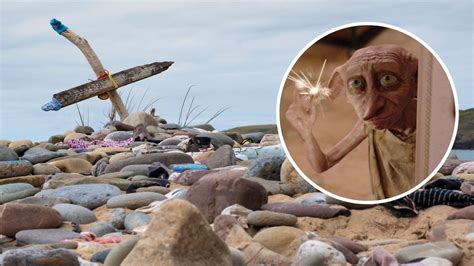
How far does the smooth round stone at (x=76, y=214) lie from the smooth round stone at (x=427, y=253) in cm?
249

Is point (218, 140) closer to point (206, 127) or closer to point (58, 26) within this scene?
point (206, 127)

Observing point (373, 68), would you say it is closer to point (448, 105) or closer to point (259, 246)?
point (448, 105)

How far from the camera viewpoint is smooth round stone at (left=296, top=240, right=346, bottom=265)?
427cm

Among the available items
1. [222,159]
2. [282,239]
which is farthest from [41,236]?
[222,159]

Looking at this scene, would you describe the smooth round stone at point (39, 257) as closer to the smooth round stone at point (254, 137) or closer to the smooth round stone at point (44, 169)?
the smooth round stone at point (44, 169)

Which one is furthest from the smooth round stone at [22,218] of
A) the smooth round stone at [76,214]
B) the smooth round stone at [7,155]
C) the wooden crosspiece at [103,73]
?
the wooden crosspiece at [103,73]

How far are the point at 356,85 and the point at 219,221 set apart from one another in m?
1.19

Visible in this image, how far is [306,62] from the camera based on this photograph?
4.93 m

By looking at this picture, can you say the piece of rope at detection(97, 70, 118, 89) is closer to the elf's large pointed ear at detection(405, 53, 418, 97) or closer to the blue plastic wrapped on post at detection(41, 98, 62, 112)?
the blue plastic wrapped on post at detection(41, 98, 62, 112)

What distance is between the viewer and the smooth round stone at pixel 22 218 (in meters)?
5.57

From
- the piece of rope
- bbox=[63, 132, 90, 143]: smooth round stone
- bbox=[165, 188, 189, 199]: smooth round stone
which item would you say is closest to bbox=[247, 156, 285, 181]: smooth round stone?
bbox=[165, 188, 189, 199]: smooth round stone

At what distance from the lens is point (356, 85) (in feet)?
15.7

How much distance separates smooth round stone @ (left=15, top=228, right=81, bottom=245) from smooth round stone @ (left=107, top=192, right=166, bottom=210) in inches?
29.4

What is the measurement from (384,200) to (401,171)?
0.22 meters
